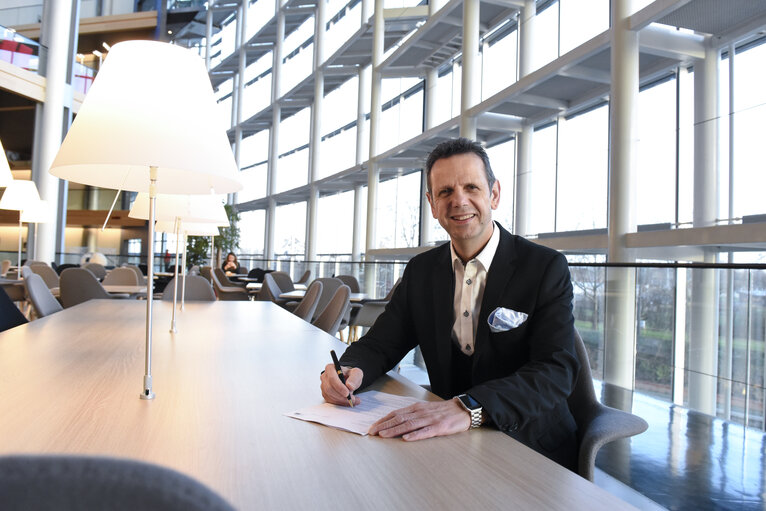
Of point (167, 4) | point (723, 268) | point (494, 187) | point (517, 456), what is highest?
point (167, 4)

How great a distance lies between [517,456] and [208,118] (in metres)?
0.94

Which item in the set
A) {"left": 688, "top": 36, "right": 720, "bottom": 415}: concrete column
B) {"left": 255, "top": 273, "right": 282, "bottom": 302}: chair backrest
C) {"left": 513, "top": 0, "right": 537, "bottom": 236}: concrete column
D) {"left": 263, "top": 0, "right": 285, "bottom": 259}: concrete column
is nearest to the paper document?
{"left": 688, "top": 36, "right": 720, "bottom": 415}: concrete column

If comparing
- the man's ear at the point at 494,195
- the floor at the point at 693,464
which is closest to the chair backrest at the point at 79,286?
the floor at the point at 693,464

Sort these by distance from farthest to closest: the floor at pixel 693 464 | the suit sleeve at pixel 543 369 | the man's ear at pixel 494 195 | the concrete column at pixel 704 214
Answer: the concrete column at pixel 704 214 < the floor at pixel 693 464 < the man's ear at pixel 494 195 < the suit sleeve at pixel 543 369

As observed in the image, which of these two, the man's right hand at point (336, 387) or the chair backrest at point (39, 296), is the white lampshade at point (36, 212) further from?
the man's right hand at point (336, 387)

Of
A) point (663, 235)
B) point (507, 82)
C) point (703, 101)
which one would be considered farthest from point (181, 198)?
point (507, 82)

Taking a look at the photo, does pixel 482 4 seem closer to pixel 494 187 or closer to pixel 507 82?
pixel 507 82

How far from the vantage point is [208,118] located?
4.02 ft

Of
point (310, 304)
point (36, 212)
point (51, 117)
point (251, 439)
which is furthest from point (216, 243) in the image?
point (251, 439)

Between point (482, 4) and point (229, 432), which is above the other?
point (482, 4)

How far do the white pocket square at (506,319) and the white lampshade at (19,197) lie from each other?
18.5ft

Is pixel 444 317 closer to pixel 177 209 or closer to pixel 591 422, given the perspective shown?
pixel 591 422

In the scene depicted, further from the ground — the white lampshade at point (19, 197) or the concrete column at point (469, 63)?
the concrete column at point (469, 63)

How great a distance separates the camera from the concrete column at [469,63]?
8.26 metres
